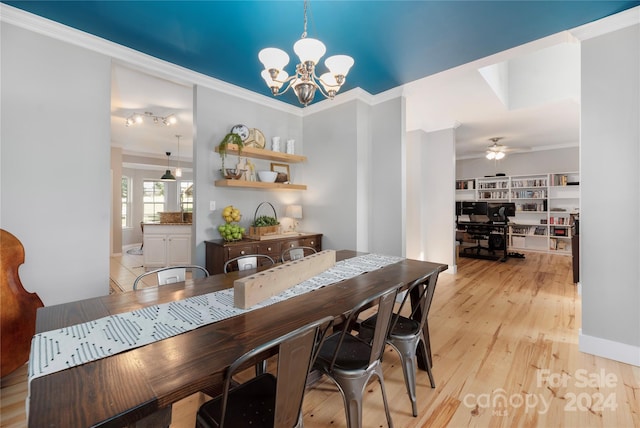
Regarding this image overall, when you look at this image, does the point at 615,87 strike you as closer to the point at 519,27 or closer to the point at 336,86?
the point at 519,27

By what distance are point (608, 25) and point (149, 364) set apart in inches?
144

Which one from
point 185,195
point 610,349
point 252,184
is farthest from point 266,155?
point 185,195

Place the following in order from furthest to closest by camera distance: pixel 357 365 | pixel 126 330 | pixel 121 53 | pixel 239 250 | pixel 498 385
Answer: pixel 239 250 < pixel 121 53 < pixel 498 385 < pixel 357 365 < pixel 126 330

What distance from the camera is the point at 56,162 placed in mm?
2271

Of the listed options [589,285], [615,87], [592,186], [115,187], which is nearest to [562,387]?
[589,285]

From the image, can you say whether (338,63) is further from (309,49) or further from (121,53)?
(121,53)

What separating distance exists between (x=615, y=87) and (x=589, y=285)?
1.60 meters

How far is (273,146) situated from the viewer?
3.73 meters

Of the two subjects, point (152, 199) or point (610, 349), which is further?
point (152, 199)

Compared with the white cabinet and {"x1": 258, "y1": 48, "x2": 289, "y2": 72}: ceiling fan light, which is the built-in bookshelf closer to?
{"x1": 258, "y1": 48, "x2": 289, "y2": 72}: ceiling fan light

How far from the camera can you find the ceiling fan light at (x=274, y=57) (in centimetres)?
170

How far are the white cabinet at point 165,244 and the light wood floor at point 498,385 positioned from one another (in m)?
3.26

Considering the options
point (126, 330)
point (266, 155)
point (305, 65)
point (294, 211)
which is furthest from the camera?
point (294, 211)

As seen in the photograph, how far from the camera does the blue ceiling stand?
6.64ft
